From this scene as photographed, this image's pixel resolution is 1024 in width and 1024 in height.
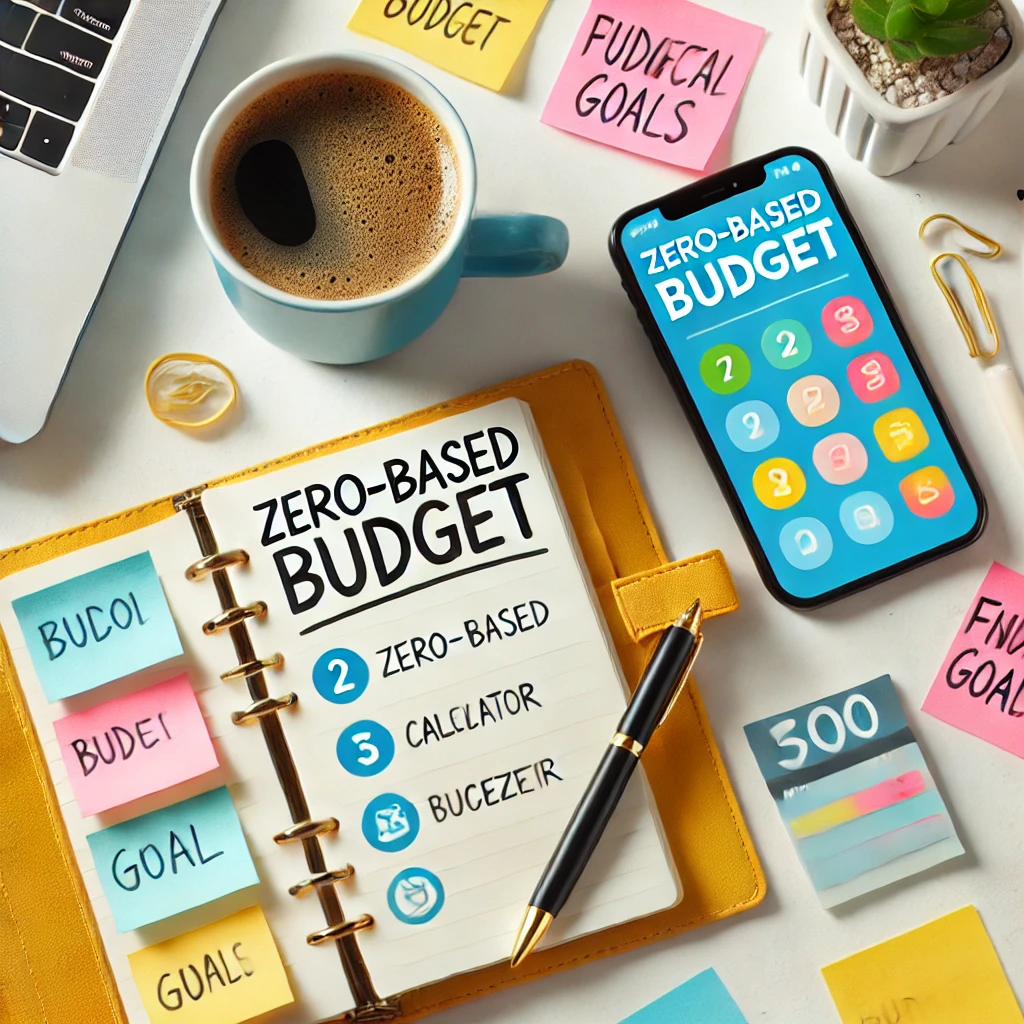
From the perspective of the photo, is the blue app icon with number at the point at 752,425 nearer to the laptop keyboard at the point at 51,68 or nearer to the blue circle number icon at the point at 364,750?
the blue circle number icon at the point at 364,750

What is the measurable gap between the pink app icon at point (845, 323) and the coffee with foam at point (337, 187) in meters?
0.25

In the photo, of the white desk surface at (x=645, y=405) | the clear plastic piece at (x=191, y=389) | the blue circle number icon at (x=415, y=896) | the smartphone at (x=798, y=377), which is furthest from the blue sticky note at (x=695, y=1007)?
the clear plastic piece at (x=191, y=389)

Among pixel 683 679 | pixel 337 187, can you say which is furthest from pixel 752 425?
pixel 337 187

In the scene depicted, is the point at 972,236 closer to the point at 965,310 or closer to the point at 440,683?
the point at 965,310

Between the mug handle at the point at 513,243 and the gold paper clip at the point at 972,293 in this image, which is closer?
the mug handle at the point at 513,243

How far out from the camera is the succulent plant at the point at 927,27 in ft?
1.86

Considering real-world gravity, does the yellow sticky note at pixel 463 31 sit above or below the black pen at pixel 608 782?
above

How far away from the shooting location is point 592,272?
674mm

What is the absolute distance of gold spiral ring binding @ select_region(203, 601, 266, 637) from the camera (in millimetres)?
619

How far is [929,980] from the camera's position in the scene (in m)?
0.64

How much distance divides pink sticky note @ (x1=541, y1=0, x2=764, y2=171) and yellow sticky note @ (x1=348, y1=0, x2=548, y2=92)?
4cm

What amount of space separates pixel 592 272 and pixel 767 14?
0.70ft

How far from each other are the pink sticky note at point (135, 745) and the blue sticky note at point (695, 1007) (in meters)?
0.31

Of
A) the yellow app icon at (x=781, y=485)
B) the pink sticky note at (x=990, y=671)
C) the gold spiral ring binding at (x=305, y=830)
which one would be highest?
the yellow app icon at (x=781, y=485)
